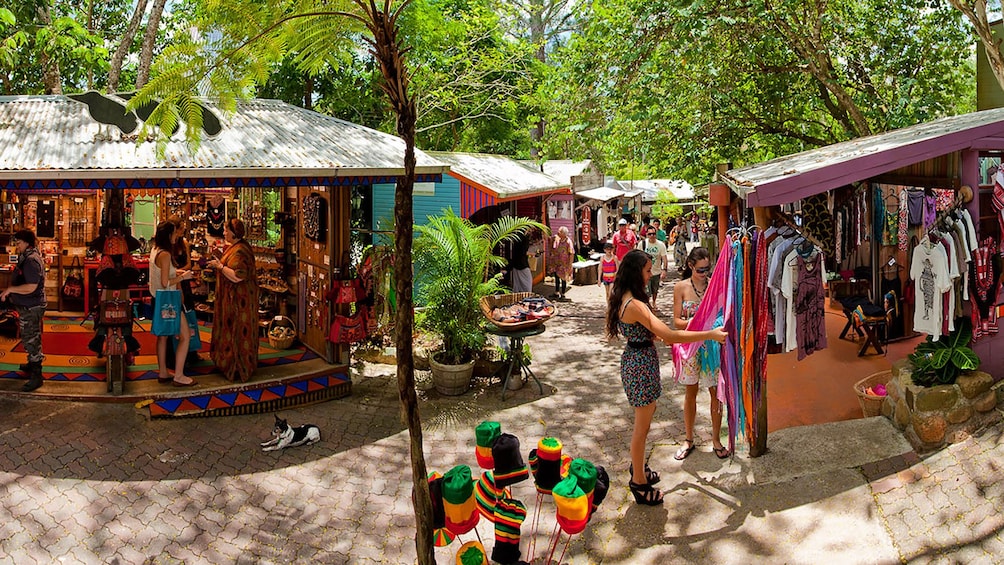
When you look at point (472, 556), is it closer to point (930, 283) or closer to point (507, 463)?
point (507, 463)

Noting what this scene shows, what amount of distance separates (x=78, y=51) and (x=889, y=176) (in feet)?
37.5

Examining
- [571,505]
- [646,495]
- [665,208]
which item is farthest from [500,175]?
[665,208]

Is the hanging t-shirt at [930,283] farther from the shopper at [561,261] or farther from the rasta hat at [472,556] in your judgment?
the shopper at [561,261]

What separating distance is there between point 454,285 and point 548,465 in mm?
4629

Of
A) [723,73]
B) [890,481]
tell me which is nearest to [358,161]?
[890,481]

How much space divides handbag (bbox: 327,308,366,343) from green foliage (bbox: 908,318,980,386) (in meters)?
5.40

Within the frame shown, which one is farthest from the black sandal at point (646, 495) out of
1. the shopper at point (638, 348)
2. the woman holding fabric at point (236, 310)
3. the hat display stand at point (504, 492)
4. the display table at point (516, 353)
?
the woman holding fabric at point (236, 310)

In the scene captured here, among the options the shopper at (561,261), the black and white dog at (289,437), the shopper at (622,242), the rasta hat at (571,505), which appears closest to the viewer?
the rasta hat at (571,505)

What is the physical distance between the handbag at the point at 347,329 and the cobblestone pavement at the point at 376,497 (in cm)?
93

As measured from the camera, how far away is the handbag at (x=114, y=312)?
7445mm

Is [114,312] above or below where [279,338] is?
above

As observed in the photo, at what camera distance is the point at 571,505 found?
12.7ft

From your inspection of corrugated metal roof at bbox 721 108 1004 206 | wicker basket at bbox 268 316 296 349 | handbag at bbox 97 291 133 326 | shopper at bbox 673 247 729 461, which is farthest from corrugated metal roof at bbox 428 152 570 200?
corrugated metal roof at bbox 721 108 1004 206

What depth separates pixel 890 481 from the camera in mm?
5180
